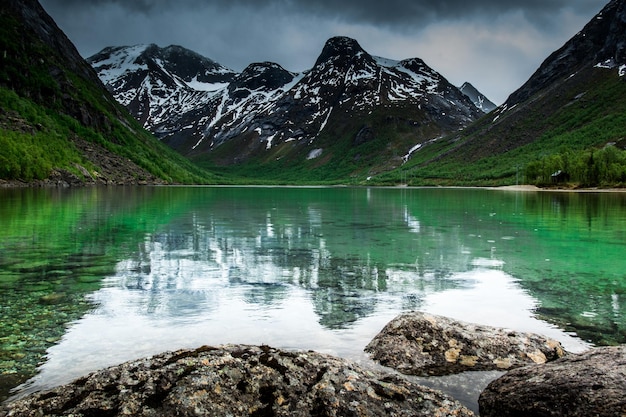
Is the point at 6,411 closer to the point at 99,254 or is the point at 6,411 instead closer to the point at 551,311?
the point at 551,311

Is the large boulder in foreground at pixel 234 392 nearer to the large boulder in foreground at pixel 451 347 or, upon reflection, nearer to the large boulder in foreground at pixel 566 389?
the large boulder in foreground at pixel 566 389

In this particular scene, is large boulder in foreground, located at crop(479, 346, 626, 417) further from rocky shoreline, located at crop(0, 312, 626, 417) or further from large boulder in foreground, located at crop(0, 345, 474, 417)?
large boulder in foreground, located at crop(0, 345, 474, 417)

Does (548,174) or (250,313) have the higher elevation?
(548,174)

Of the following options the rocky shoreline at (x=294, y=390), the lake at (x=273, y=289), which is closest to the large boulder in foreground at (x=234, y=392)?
the rocky shoreline at (x=294, y=390)

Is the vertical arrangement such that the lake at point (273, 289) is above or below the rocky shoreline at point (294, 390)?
below

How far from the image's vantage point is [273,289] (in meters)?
20.5

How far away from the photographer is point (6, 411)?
7.83 meters

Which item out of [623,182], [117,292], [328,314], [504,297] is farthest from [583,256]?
[623,182]

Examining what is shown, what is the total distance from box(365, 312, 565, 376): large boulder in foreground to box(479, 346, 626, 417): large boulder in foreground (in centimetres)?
212

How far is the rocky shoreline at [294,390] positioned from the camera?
24.7 ft

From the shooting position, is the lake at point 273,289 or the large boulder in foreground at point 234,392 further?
the lake at point 273,289

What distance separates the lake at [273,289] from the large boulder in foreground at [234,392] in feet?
10.1

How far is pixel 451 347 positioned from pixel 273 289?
9866mm

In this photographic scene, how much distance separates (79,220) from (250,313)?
38246mm
